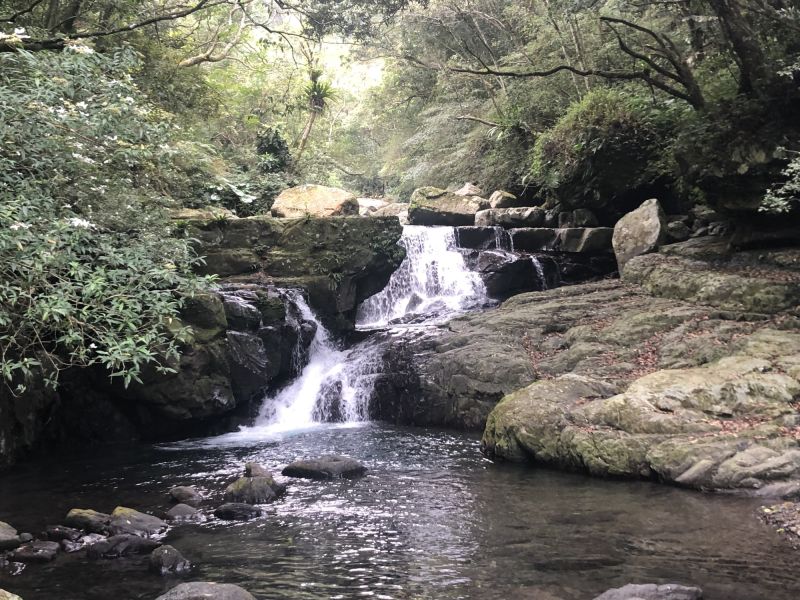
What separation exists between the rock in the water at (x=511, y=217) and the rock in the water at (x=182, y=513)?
1519 cm

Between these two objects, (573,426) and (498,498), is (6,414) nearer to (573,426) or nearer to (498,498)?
(498,498)

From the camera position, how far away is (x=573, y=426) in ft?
27.0

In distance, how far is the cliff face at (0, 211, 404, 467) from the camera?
11.0 m

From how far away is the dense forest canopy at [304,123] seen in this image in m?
6.18

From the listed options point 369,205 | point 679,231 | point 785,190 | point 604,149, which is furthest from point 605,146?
point 369,205

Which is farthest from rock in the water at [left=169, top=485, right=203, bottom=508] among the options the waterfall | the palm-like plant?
the palm-like plant

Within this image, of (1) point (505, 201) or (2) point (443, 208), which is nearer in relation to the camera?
(1) point (505, 201)

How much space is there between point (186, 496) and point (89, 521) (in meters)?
1.20

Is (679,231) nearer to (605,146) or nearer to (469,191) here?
(605,146)

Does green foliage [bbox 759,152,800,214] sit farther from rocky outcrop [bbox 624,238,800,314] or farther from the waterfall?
the waterfall

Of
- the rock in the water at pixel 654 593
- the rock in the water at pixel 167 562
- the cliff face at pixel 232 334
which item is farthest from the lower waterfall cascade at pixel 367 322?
the rock in the water at pixel 654 593

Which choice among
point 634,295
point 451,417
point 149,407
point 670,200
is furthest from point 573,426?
point 670,200

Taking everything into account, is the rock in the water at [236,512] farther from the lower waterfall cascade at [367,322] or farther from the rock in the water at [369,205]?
the rock in the water at [369,205]

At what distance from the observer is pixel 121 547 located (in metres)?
5.79
